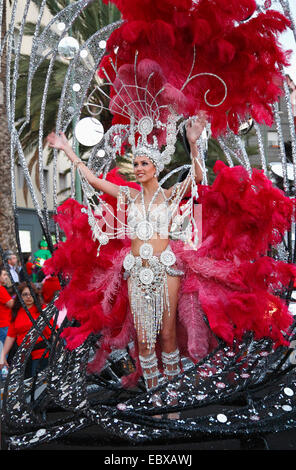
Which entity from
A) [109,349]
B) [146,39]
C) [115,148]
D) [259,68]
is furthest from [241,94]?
[109,349]

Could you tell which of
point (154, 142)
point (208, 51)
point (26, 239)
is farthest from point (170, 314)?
point (26, 239)

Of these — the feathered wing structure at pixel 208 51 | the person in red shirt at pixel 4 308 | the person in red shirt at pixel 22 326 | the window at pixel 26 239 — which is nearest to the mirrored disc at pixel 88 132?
the feathered wing structure at pixel 208 51

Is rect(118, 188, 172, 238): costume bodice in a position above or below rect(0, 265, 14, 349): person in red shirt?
above

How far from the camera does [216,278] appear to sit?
309 cm

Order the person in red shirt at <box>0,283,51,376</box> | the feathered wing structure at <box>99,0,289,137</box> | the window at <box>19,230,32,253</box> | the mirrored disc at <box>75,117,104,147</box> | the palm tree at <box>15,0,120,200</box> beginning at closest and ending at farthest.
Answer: the feathered wing structure at <box>99,0,289,137</box> → the mirrored disc at <box>75,117,104,147</box> → the person in red shirt at <box>0,283,51,376</box> → the palm tree at <box>15,0,120,200</box> → the window at <box>19,230,32,253</box>

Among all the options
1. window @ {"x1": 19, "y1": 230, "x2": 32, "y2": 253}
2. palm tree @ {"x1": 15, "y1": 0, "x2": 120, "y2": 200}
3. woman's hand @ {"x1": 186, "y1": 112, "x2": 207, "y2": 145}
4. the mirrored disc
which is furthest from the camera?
window @ {"x1": 19, "y1": 230, "x2": 32, "y2": 253}

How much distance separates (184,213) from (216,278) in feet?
1.50

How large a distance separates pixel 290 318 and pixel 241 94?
1.44 meters

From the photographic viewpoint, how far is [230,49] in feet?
9.50

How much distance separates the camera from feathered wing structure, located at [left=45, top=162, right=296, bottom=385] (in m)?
2.99

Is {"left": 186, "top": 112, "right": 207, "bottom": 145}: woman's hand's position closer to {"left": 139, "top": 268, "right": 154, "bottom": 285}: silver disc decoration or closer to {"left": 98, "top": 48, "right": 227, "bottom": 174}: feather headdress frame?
{"left": 98, "top": 48, "right": 227, "bottom": 174}: feather headdress frame

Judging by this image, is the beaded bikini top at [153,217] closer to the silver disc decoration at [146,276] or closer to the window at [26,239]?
the silver disc decoration at [146,276]

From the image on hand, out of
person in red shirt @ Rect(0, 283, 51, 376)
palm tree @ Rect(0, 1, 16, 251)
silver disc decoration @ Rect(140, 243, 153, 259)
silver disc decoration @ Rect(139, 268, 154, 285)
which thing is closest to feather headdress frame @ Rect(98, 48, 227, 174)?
silver disc decoration @ Rect(140, 243, 153, 259)

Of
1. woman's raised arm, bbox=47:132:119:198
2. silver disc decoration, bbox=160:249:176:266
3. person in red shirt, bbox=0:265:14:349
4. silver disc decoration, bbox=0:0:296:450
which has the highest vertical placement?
woman's raised arm, bbox=47:132:119:198
